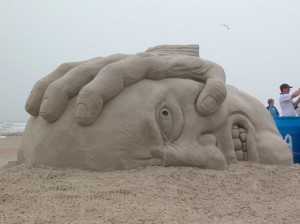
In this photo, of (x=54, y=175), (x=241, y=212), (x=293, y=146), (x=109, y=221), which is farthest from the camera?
(x=293, y=146)

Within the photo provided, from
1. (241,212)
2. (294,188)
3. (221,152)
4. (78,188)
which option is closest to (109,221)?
(78,188)

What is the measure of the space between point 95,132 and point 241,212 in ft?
3.34

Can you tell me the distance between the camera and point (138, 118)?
240cm

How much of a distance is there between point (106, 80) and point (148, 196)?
83cm

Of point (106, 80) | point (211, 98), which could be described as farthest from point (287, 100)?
point (106, 80)

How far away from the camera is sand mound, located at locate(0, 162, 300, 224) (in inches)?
69.1

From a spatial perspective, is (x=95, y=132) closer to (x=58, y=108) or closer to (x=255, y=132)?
(x=58, y=108)

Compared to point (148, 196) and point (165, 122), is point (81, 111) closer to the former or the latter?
point (165, 122)

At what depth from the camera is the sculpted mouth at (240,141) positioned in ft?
9.34

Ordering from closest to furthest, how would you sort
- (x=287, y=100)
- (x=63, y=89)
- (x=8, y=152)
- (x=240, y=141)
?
1. (x=63, y=89)
2. (x=240, y=141)
3. (x=287, y=100)
4. (x=8, y=152)

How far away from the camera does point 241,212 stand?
1.94m

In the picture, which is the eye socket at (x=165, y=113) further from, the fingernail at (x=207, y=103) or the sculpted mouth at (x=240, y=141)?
the sculpted mouth at (x=240, y=141)

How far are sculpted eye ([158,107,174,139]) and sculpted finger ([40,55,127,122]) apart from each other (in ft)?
1.83

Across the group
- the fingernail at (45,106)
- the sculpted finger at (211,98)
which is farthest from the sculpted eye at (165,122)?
the fingernail at (45,106)
